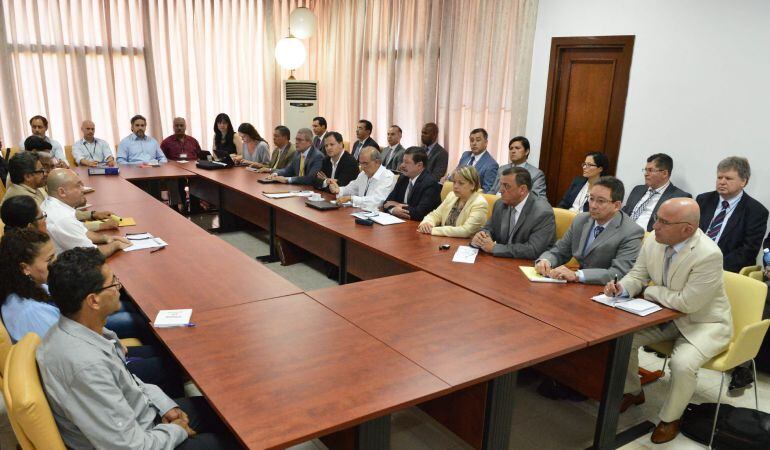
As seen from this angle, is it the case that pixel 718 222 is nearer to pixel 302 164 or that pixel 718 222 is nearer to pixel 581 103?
pixel 581 103

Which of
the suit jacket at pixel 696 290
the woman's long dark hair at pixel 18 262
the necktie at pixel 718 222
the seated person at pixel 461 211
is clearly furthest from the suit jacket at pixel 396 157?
the woman's long dark hair at pixel 18 262

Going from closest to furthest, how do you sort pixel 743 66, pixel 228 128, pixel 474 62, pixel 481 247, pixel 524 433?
pixel 524 433, pixel 481 247, pixel 743 66, pixel 474 62, pixel 228 128

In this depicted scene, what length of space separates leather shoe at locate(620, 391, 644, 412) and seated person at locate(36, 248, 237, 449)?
2.39 metres

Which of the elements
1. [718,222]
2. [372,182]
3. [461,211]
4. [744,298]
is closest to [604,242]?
[744,298]

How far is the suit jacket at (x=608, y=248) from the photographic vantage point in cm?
308

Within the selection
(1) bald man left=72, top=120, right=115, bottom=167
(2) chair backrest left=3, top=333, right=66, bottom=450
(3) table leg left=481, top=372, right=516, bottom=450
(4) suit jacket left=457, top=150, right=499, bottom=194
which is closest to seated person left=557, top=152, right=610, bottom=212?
(4) suit jacket left=457, top=150, right=499, bottom=194

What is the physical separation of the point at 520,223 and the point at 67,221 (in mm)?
2897

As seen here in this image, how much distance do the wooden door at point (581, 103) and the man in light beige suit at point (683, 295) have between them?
103 inches

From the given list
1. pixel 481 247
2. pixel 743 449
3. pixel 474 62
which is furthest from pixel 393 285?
pixel 474 62

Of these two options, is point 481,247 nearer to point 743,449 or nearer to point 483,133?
point 743,449

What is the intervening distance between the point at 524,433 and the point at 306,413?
61.5 inches

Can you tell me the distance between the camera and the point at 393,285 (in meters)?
2.98

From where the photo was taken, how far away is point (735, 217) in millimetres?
4016

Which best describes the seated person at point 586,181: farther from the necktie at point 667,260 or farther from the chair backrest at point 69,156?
the chair backrest at point 69,156
